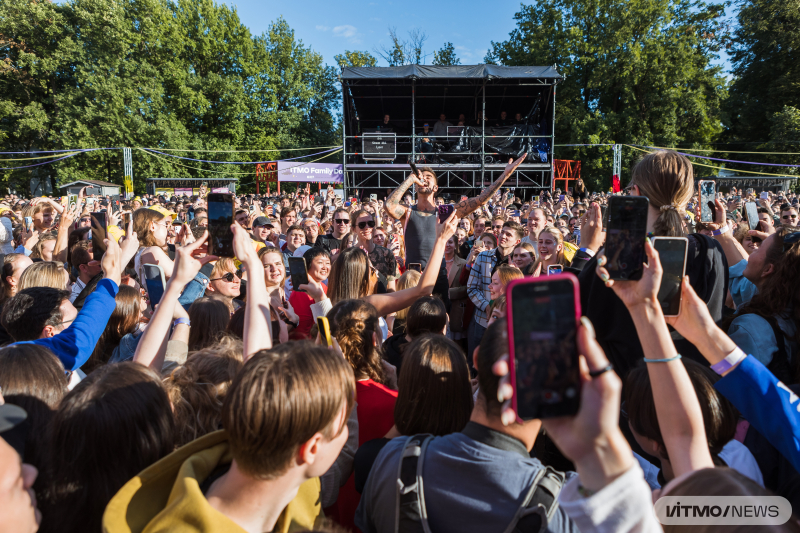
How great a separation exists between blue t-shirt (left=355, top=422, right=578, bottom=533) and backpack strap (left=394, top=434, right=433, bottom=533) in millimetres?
16

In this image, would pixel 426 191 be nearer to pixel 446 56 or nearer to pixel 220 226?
pixel 220 226

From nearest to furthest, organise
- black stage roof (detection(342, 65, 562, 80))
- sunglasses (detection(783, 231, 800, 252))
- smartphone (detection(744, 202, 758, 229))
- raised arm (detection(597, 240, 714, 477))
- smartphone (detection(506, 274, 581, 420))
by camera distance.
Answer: smartphone (detection(506, 274, 581, 420)) → raised arm (detection(597, 240, 714, 477)) → sunglasses (detection(783, 231, 800, 252)) → smartphone (detection(744, 202, 758, 229)) → black stage roof (detection(342, 65, 562, 80))

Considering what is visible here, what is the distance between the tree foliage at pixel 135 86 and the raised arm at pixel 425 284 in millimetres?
30764

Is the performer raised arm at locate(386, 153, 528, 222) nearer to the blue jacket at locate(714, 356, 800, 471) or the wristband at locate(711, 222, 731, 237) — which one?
the wristband at locate(711, 222, 731, 237)

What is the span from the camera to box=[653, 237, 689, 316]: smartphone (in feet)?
4.17

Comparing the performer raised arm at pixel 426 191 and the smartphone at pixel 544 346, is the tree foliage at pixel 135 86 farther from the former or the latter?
the smartphone at pixel 544 346

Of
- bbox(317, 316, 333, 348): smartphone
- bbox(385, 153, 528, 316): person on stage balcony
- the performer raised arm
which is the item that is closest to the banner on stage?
the performer raised arm

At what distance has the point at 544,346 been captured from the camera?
776mm

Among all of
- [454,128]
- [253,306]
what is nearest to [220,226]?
[253,306]

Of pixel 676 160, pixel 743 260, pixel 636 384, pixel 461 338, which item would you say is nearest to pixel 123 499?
pixel 636 384

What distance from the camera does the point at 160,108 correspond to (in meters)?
30.0

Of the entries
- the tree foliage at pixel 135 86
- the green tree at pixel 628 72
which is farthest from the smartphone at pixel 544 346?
the tree foliage at pixel 135 86

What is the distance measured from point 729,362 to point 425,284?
174 centimetres

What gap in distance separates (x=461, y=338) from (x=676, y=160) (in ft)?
11.1
